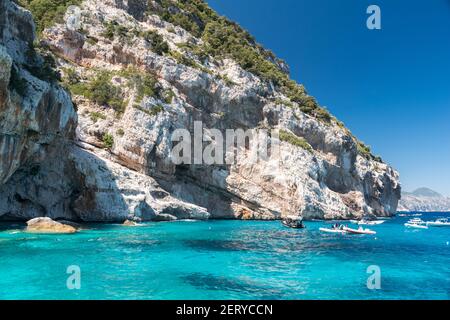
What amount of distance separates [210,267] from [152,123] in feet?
122

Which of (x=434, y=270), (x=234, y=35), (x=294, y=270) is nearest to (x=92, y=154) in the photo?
(x=294, y=270)

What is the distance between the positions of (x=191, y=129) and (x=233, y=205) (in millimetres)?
15410

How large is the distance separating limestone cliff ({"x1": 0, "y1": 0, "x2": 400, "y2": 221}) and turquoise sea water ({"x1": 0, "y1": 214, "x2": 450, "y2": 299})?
11543 mm

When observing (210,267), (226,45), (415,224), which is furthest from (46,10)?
(415,224)

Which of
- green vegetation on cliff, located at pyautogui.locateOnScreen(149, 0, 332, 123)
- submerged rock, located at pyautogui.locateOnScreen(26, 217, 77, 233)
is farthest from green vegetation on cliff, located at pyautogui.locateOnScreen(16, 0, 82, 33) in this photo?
submerged rock, located at pyautogui.locateOnScreen(26, 217, 77, 233)

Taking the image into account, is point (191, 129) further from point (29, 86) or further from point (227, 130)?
→ point (29, 86)

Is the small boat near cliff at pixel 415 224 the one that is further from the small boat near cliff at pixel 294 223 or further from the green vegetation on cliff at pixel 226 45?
the green vegetation on cliff at pixel 226 45

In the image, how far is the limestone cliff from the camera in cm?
3984

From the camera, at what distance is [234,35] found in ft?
300

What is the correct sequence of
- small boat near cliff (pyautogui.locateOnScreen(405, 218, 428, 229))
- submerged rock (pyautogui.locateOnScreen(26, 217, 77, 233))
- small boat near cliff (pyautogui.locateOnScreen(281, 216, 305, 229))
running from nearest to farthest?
submerged rock (pyautogui.locateOnScreen(26, 217, 77, 233))
small boat near cliff (pyautogui.locateOnScreen(281, 216, 305, 229))
small boat near cliff (pyautogui.locateOnScreen(405, 218, 428, 229))

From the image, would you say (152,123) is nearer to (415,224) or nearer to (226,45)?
(226,45)

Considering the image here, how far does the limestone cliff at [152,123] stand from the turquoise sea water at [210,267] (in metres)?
11.5

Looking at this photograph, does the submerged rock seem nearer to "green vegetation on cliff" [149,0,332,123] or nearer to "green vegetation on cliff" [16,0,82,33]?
"green vegetation on cliff" [16,0,82,33]

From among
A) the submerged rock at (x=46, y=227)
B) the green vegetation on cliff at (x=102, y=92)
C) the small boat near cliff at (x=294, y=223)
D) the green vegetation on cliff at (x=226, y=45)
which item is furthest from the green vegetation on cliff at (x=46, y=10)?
the small boat near cliff at (x=294, y=223)
